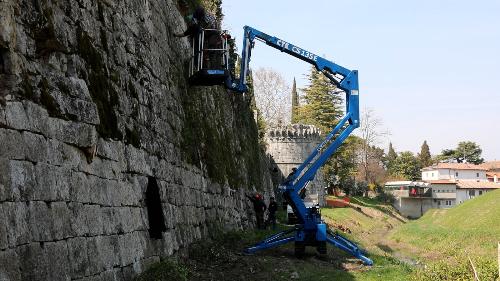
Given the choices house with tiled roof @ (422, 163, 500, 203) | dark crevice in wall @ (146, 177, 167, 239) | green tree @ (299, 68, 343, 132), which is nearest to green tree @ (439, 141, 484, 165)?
house with tiled roof @ (422, 163, 500, 203)

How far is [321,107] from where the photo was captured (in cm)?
6838

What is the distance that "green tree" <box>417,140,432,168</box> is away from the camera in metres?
113

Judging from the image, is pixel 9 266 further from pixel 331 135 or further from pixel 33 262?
pixel 331 135

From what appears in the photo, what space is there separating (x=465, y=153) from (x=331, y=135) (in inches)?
4138

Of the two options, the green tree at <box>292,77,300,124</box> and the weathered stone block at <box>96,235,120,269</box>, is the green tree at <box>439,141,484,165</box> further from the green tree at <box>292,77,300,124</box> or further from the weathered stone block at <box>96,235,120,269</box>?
the weathered stone block at <box>96,235,120,269</box>

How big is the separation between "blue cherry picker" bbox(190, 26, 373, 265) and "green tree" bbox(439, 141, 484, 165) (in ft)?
339

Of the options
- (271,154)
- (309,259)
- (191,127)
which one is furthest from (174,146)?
(271,154)

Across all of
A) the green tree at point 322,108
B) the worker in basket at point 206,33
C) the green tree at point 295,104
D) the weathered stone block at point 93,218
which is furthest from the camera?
the green tree at point 295,104

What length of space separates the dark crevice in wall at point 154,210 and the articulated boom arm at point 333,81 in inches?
248

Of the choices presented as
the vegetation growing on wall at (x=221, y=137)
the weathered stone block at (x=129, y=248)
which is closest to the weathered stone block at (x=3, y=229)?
the weathered stone block at (x=129, y=248)

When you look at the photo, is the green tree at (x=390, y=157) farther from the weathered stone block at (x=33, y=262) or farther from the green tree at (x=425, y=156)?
the weathered stone block at (x=33, y=262)

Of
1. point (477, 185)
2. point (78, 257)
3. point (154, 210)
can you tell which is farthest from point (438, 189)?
point (78, 257)

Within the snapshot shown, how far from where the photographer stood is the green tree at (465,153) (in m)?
115

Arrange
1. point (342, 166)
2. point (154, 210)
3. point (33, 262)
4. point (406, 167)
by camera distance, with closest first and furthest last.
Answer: point (33, 262) → point (154, 210) → point (342, 166) → point (406, 167)
